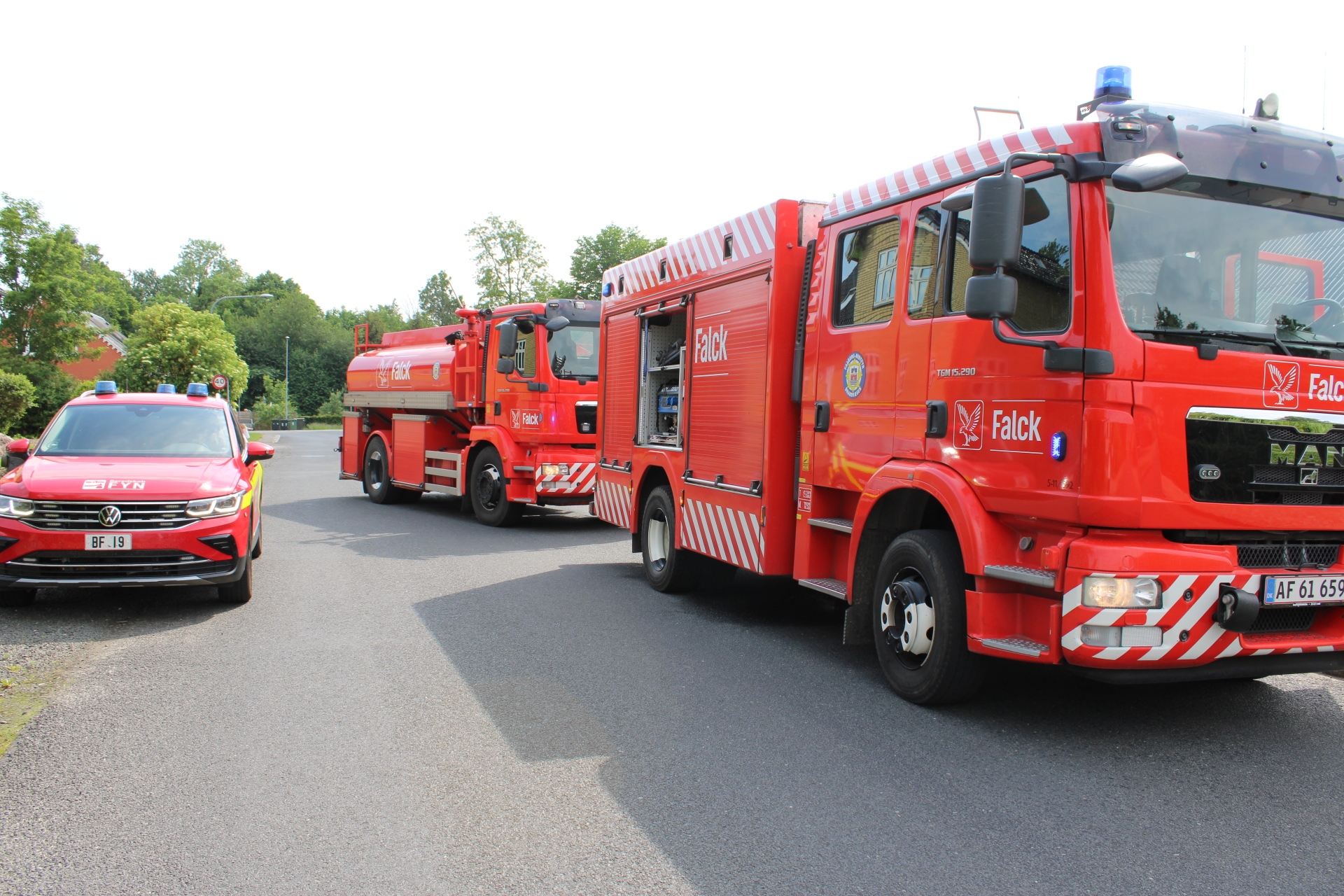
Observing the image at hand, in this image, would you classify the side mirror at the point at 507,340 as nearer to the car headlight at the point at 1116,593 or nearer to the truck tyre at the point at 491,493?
the truck tyre at the point at 491,493

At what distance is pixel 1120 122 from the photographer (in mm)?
4344

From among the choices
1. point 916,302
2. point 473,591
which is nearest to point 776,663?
point 916,302

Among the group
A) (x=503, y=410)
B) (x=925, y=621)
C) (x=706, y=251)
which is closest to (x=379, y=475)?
(x=503, y=410)

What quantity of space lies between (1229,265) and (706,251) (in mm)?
4144

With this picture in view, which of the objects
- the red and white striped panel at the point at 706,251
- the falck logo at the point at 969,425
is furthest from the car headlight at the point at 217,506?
the falck logo at the point at 969,425

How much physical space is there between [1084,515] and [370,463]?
50.4ft

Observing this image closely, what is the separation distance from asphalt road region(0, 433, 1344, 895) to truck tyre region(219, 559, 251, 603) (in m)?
0.49

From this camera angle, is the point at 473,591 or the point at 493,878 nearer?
the point at 493,878

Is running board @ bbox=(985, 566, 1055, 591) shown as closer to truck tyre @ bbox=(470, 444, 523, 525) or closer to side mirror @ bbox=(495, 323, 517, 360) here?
side mirror @ bbox=(495, 323, 517, 360)

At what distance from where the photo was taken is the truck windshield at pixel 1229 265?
4.34m

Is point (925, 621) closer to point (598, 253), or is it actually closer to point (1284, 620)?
point (1284, 620)

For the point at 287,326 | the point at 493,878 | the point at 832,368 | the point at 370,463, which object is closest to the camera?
the point at 493,878

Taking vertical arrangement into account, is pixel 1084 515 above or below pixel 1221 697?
above

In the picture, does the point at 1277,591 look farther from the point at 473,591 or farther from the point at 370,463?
the point at 370,463
